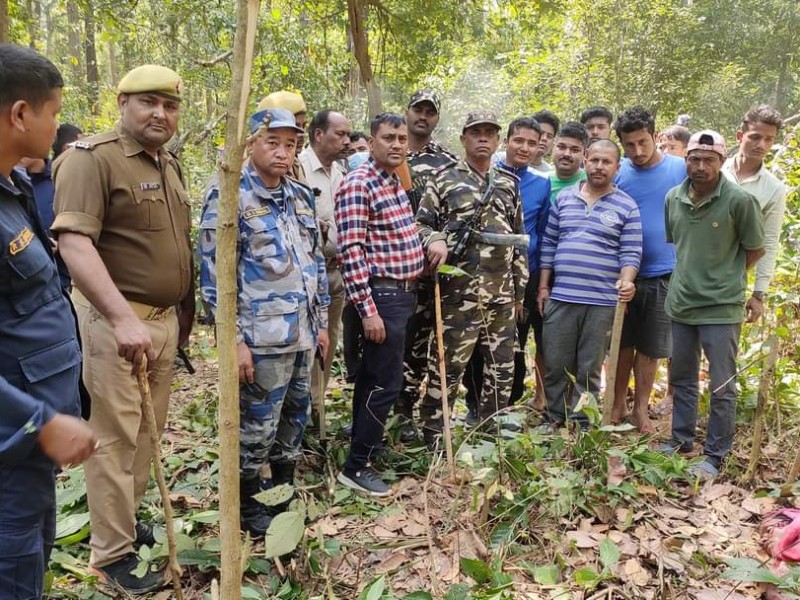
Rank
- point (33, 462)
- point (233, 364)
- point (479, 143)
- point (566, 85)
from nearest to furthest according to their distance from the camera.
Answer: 1. point (233, 364)
2. point (33, 462)
3. point (479, 143)
4. point (566, 85)

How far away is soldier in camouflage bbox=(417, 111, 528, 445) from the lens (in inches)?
147

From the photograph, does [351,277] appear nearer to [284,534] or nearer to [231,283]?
[284,534]

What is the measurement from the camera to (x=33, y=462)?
173 centimetres

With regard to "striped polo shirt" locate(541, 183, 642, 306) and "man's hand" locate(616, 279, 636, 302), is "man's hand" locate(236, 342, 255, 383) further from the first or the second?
"man's hand" locate(616, 279, 636, 302)

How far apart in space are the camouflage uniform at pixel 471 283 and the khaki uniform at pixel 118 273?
1.56 m

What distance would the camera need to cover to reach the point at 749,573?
2373 millimetres

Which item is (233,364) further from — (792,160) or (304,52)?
(304,52)

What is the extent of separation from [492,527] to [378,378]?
97 cm

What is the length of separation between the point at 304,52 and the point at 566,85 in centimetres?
669

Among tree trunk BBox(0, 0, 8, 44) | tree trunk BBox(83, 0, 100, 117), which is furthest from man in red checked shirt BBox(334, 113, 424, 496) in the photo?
tree trunk BBox(83, 0, 100, 117)

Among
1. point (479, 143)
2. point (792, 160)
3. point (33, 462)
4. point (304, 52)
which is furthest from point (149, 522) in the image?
point (304, 52)

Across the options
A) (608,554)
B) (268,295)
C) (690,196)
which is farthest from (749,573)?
(268,295)

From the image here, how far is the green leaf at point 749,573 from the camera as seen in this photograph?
2.32 meters

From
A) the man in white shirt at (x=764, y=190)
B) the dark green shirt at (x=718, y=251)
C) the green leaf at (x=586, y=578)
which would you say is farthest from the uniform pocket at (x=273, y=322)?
the man in white shirt at (x=764, y=190)
